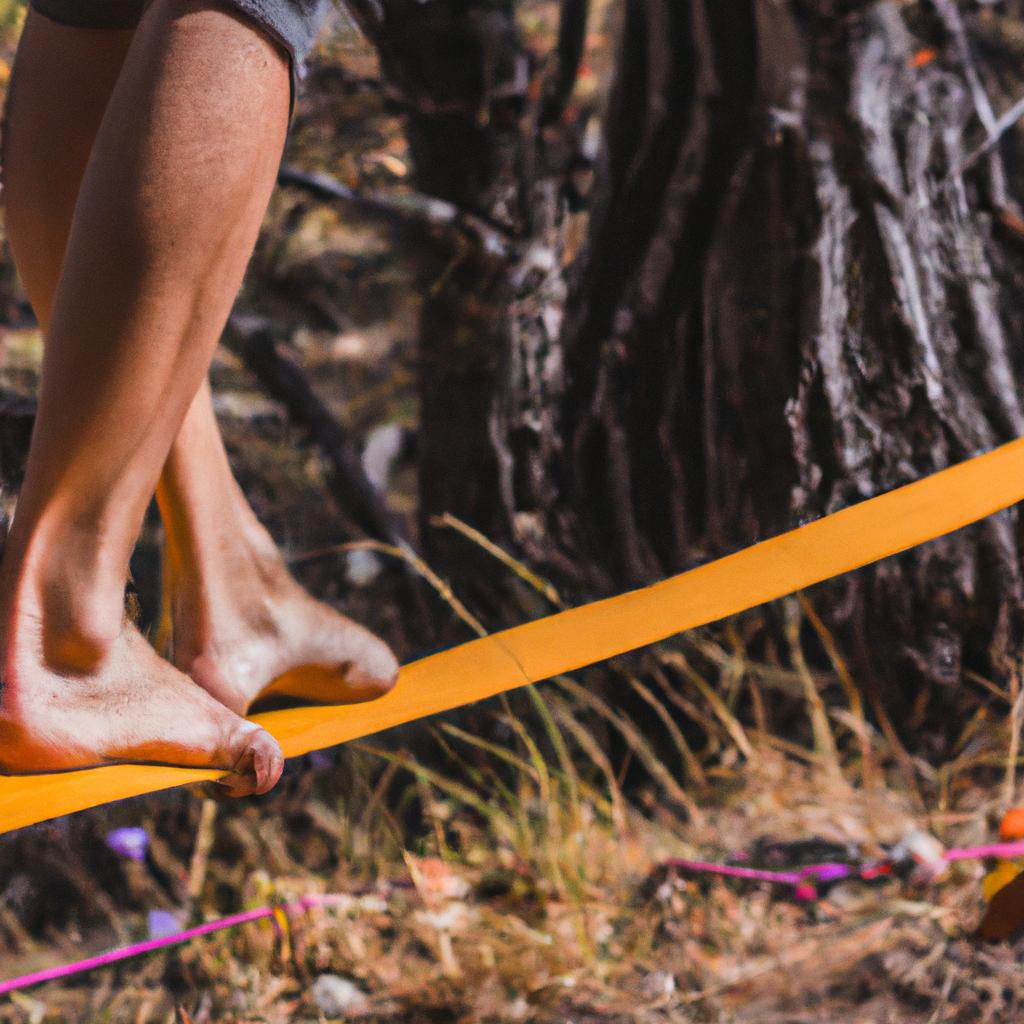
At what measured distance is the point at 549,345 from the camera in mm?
1778

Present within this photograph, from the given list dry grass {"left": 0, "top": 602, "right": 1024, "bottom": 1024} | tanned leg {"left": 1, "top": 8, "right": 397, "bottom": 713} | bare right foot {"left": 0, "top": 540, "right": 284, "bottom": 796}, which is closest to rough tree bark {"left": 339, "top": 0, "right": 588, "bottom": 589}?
dry grass {"left": 0, "top": 602, "right": 1024, "bottom": 1024}

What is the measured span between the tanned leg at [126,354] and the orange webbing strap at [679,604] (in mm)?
237

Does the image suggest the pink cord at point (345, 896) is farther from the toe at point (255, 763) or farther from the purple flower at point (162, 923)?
the toe at point (255, 763)

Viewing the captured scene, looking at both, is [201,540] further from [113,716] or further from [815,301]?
[815,301]

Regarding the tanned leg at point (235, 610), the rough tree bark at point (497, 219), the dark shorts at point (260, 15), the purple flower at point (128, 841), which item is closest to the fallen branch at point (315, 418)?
the rough tree bark at point (497, 219)

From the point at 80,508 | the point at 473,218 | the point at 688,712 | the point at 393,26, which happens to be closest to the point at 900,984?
the point at 688,712

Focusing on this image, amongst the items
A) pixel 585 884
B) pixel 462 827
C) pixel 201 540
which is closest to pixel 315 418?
pixel 201 540

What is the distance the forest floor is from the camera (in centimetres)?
121

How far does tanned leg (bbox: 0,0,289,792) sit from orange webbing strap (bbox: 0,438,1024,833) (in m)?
0.24

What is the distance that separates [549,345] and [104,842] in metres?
0.97

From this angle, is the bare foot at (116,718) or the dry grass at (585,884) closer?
the bare foot at (116,718)

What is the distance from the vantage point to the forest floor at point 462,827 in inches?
47.5

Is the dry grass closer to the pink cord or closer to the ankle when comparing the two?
the pink cord

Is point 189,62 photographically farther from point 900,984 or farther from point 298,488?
point 900,984
